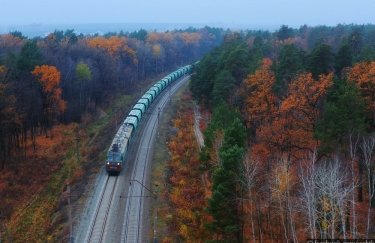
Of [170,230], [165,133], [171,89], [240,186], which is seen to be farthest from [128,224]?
[171,89]

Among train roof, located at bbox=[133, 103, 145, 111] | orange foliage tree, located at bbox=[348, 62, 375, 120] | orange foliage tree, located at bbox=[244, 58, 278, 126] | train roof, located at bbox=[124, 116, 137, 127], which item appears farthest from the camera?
train roof, located at bbox=[133, 103, 145, 111]

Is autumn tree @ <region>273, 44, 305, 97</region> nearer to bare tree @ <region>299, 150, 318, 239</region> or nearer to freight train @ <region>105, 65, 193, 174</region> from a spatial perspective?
freight train @ <region>105, 65, 193, 174</region>

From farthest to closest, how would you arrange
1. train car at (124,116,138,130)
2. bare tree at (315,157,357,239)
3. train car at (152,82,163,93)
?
1. train car at (152,82,163,93)
2. train car at (124,116,138,130)
3. bare tree at (315,157,357,239)

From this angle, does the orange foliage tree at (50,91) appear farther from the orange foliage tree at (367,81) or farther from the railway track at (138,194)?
the orange foliage tree at (367,81)

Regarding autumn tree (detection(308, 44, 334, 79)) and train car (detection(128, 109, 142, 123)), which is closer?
autumn tree (detection(308, 44, 334, 79))

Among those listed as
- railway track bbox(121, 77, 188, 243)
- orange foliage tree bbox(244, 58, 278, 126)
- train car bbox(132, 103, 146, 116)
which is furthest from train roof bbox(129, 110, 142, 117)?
orange foliage tree bbox(244, 58, 278, 126)

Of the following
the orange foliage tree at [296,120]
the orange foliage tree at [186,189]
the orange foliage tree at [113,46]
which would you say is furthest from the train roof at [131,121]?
the orange foliage tree at [113,46]

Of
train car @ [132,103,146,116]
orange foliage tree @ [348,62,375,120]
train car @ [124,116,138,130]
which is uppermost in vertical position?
orange foliage tree @ [348,62,375,120]
